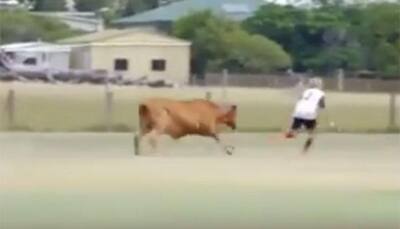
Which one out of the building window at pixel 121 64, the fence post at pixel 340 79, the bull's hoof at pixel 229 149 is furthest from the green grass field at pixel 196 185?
the building window at pixel 121 64

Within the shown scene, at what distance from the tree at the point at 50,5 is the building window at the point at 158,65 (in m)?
2.54

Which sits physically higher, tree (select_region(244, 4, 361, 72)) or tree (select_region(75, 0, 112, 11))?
tree (select_region(75, 0, 112, 11))

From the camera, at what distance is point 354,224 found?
867cm

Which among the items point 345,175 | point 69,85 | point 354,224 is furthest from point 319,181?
point 69,85

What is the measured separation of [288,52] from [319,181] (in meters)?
22.1

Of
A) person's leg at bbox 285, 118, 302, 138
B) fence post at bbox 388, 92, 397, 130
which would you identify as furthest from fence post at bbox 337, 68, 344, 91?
person's leg at bbox 285, 118, 302, 138

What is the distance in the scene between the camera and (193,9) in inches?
1420

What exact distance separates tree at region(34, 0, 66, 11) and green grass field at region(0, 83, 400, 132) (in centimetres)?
180

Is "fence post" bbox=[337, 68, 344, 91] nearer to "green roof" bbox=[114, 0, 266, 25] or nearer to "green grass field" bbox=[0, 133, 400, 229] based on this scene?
"green roof" bbox=[114, 0, 266, 25]

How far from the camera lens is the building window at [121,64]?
33719mm

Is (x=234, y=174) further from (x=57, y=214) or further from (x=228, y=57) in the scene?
(x=228, y=57)

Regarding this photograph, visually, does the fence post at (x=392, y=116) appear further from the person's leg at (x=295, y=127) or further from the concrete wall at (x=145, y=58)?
the concrete wall at (x=145, y=58)

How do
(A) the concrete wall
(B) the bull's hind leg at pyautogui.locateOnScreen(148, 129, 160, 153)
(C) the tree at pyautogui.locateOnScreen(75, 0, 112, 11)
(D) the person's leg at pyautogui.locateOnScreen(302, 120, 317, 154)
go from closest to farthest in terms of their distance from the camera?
(B) the bull's hind leg at pyautogui.locateOnScreen(148, 129, 160, 153) < (D) the person's leg at pyautogui.locateOnScreen(302, 120, 317, 154) < (A) the concrete wall < (C) the tree at pyautogui.locateOnScreen(75, 0, 112, 11)

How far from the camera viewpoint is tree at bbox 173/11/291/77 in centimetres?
3400
